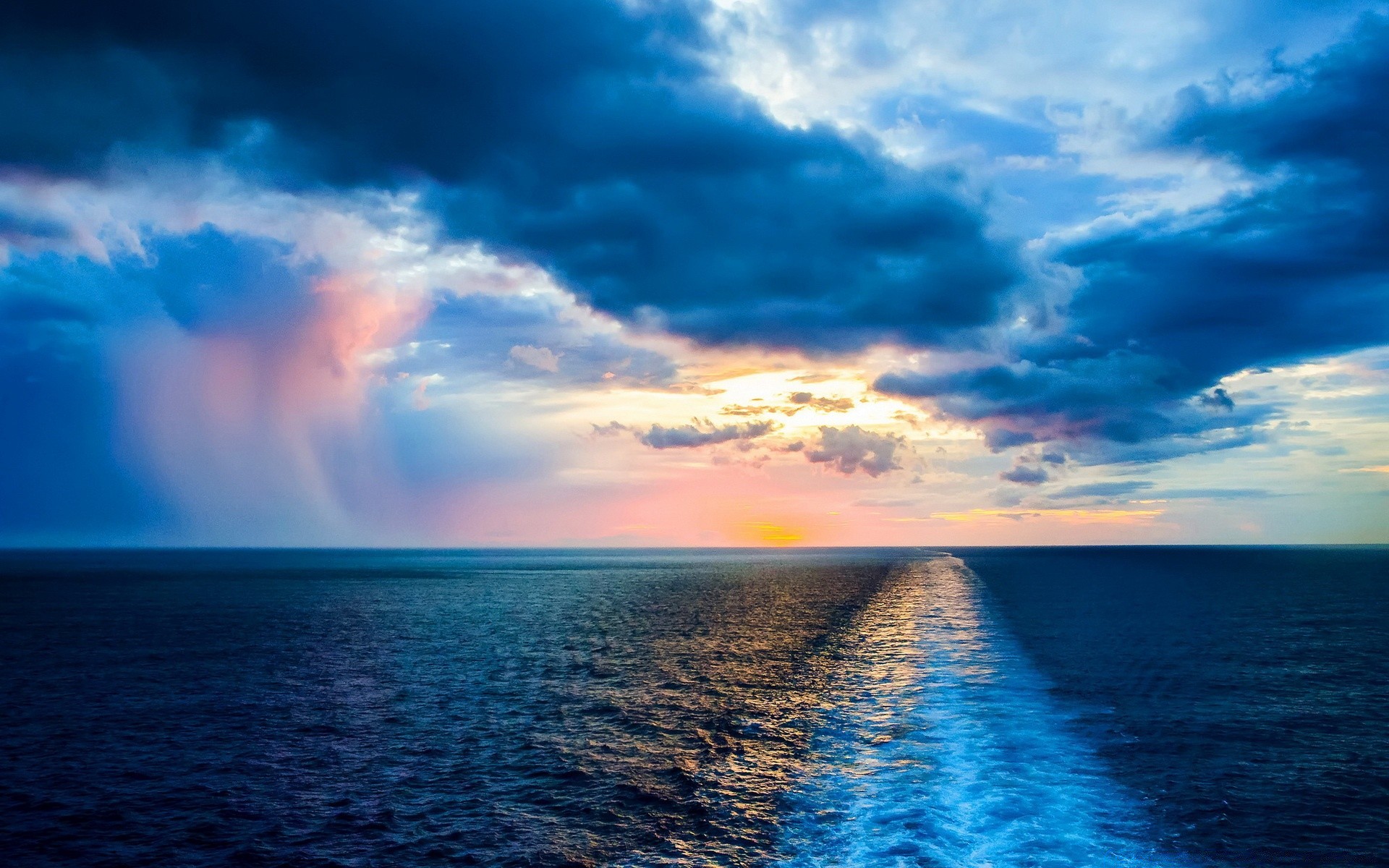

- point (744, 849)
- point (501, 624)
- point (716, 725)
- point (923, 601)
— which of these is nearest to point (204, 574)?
point (501, 624)

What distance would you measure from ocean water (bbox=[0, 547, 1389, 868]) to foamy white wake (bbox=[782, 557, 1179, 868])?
0.11 meters

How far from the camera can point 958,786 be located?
22.0 metres

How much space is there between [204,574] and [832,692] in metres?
170

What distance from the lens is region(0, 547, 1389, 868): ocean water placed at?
1900 centimetres

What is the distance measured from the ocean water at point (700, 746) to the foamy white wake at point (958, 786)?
0.37 ft

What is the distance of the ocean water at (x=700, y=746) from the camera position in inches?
748

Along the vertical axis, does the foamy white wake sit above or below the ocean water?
above

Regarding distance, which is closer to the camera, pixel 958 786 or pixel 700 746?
pixel 958 786

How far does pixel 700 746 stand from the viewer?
27609mm

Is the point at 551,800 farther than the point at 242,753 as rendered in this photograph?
No

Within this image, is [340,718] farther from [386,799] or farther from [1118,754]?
[1118,754]

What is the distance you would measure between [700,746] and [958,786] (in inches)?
360

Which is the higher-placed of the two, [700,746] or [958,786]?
[958,786]

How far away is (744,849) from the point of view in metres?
18.2
